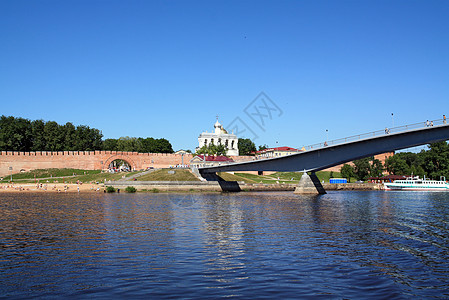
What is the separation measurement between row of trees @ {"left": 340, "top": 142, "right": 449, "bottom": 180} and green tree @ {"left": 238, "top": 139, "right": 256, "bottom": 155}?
5279 centimetres

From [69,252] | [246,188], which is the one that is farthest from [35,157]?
[69,252]

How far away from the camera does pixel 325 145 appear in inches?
1955

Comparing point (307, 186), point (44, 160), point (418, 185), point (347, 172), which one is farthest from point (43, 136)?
point (418, 185)

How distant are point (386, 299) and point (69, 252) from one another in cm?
1050

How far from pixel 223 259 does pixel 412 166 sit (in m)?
96.5

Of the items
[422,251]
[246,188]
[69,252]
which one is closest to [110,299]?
[69,252]

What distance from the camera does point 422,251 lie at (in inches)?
604

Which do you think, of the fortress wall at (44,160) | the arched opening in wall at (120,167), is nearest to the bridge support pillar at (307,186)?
the arched opening in wall at (120,167)

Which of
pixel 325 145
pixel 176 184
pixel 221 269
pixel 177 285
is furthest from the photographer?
pixel 176 184

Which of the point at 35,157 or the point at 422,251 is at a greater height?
the point at 35,157

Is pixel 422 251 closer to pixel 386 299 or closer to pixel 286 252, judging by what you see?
pixel 286 252

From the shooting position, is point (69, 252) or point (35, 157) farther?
point (35, 157)

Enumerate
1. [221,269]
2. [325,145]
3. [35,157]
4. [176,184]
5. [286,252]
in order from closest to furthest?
[221,269], [286,252], [325,145], [176,184], [35,157]

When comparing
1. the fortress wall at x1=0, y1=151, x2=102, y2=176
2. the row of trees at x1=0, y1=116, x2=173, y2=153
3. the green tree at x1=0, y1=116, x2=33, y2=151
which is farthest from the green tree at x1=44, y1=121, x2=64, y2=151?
the fortress wall at x1=0, y1=151, x2=102, y2=176
